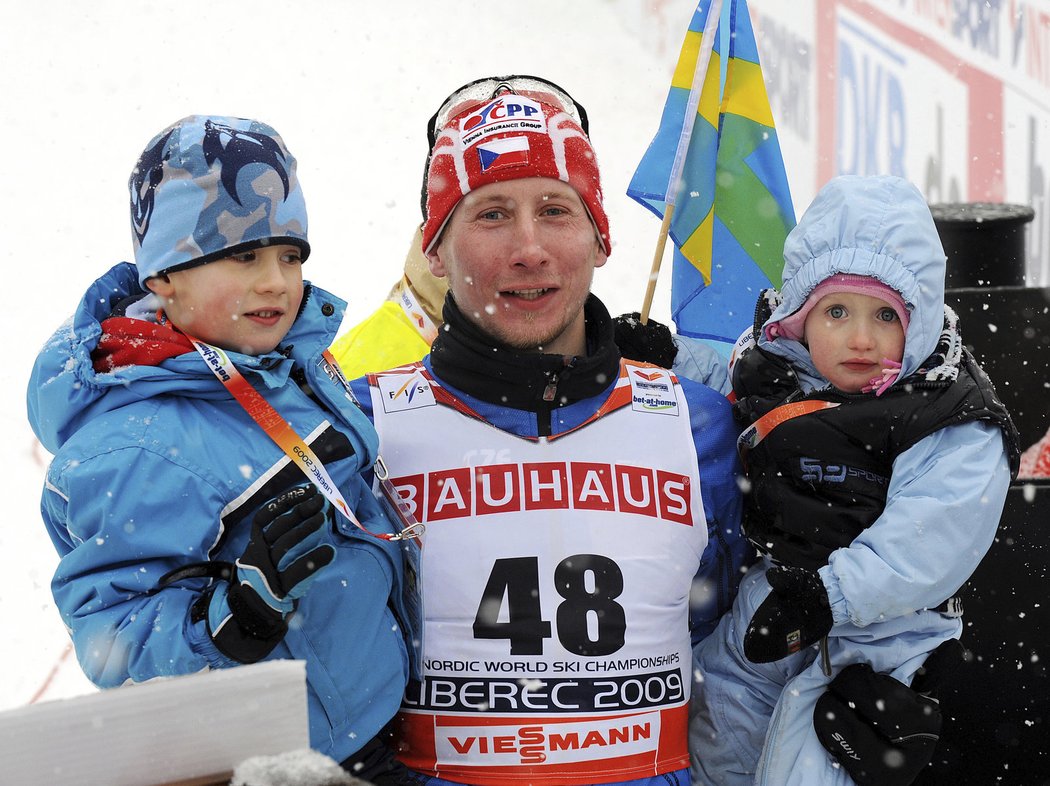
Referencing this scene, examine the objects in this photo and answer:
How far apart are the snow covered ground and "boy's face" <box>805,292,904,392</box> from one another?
4631 mm

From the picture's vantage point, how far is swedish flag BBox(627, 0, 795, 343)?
3.31 meters

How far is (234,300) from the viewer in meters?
2.00

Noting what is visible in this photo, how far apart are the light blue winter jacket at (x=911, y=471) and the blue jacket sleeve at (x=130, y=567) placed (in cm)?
118

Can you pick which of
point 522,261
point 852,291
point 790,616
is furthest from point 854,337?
point 522,261

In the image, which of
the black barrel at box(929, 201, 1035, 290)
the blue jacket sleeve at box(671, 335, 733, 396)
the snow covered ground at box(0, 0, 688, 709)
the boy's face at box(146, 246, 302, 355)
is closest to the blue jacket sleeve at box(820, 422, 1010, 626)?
the blue jacket sleeve at box(671, 335, 733, 396)

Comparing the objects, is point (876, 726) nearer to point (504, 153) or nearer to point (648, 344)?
point (648, 344)

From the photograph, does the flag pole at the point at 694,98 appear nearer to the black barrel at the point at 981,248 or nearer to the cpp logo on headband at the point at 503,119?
the cpp logo on headband at the point at 503,119

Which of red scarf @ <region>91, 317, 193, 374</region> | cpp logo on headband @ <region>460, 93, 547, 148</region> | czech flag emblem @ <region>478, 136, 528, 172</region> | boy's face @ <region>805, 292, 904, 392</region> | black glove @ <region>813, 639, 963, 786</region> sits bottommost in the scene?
black glove @ <region>813, 639, 963, 786</region>

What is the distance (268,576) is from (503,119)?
45.1 inches

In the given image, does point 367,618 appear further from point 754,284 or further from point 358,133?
point 358,133

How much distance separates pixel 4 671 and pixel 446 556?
3476mm

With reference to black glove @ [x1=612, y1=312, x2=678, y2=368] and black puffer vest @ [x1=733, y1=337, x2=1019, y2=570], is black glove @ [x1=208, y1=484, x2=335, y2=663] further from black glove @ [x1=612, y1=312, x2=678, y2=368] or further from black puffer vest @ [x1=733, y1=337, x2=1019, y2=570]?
black glove @ [x1=612, y1=312, x2=678, y2=368]

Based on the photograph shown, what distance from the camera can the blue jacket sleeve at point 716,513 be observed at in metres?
2.48

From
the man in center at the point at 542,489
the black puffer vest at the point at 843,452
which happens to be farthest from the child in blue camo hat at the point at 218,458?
the black puffer vest at the point at 843,452
